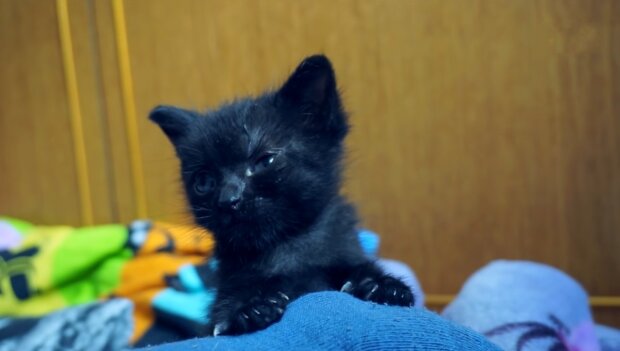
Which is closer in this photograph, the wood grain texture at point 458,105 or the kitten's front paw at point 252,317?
the kitten's front paw at point 252,317

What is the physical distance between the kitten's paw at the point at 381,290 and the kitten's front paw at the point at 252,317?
0.10 metres

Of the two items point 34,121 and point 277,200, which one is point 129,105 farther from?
point 277,200

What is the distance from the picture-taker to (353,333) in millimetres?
667

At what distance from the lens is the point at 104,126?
179 centimetres

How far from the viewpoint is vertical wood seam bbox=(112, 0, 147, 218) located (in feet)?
5.63

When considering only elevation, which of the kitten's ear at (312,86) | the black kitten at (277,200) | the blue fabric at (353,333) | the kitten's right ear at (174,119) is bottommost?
the blue fabric at (353,333)

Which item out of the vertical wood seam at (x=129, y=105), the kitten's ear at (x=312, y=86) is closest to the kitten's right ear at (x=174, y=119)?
the kitten's ear at (x=312, y=86)

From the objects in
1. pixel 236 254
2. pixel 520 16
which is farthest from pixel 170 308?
pixel 520 16

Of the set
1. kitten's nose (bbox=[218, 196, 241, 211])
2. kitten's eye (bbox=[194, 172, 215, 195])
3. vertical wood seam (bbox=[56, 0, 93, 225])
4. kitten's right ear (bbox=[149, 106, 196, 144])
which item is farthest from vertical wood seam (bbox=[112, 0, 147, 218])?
kitten's nose (bbox=[218, 196, 241, 211])

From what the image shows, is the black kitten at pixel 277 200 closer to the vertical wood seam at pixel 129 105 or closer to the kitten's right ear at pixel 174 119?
the kitten's right ear at pixel 174 119

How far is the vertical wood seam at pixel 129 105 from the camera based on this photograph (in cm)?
172

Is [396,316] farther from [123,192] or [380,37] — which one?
[123,192]

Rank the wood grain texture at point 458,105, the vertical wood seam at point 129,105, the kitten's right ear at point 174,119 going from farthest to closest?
the vertical wood seam at point 129,105
the wood grain texture at point 458,105
the kitten's right ear at point 174,119

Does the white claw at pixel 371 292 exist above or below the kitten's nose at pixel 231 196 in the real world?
below
